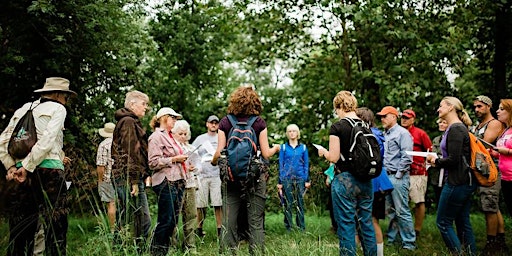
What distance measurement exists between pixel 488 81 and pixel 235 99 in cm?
756

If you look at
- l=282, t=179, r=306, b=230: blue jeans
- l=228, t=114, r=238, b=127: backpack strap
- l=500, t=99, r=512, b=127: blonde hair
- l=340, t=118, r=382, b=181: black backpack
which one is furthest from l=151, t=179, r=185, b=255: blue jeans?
l=500, t=99, r=512, b=127: blonde hair

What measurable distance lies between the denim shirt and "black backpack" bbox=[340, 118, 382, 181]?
228cm

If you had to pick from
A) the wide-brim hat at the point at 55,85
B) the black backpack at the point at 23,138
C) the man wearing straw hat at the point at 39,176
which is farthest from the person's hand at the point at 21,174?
the wide-brim hat at the point at 55,85

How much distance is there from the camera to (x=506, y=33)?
9.03m

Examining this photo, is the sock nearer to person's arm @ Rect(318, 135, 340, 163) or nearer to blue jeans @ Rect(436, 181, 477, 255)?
blue jeans @ Rect(436, 181, 477, 255)

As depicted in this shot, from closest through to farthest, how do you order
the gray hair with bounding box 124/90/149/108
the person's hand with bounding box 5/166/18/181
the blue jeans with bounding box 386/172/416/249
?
the person's hand with bounding box 5/166/18/181 → the gray hair with bounding box 124/90/149/108 → the blue jeans with bounding box 386/172/416/249

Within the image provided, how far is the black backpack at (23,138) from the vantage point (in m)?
4.70

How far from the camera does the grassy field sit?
450cm

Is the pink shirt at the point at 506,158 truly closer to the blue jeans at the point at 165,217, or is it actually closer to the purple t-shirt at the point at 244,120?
the purple t-shirt at the point at 244,120

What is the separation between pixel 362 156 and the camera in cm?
485

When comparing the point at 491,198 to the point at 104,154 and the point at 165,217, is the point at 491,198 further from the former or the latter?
the point at 104,154

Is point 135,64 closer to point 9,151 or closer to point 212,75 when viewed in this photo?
point 9,151

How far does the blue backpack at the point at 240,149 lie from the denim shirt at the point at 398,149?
276cm

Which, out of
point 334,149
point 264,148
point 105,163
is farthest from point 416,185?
point 105,163
